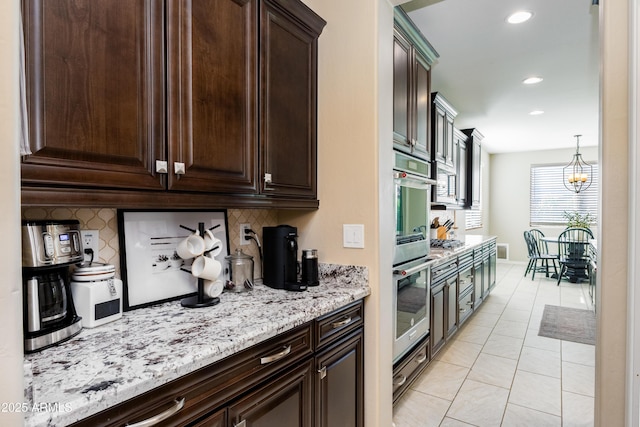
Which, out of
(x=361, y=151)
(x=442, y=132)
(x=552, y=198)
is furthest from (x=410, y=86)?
(x=552, y=198)

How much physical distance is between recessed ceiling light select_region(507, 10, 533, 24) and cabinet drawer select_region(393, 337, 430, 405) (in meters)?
2.44

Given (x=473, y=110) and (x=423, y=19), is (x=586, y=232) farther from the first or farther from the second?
(x=423, y=19)

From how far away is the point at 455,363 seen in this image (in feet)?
9.68

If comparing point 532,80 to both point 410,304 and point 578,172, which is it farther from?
point 578,172

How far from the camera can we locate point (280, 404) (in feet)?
4.00

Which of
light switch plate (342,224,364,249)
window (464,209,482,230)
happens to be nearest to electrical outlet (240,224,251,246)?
light switch plate (342,224,364,249)

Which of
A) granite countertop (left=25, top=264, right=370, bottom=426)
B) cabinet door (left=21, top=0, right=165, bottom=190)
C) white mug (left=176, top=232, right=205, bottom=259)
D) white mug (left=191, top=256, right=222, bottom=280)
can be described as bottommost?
granite countertop (left=25, top=264, right=370, bottom=426)

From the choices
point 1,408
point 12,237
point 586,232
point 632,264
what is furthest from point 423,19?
point 586,232

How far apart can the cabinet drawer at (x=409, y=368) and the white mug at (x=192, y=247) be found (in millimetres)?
1477

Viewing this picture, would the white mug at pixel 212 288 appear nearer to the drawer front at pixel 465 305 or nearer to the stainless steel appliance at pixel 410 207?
the stainless steel appliance at pixel 410 207

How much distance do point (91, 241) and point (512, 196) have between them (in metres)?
8.64

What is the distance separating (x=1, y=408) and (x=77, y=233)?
69 cm

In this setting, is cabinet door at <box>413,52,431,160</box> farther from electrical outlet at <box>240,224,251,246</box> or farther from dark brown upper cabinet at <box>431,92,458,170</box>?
electrical outlet at <box>240,224,251,246</box>

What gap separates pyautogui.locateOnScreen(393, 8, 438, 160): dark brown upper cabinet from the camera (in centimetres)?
218
